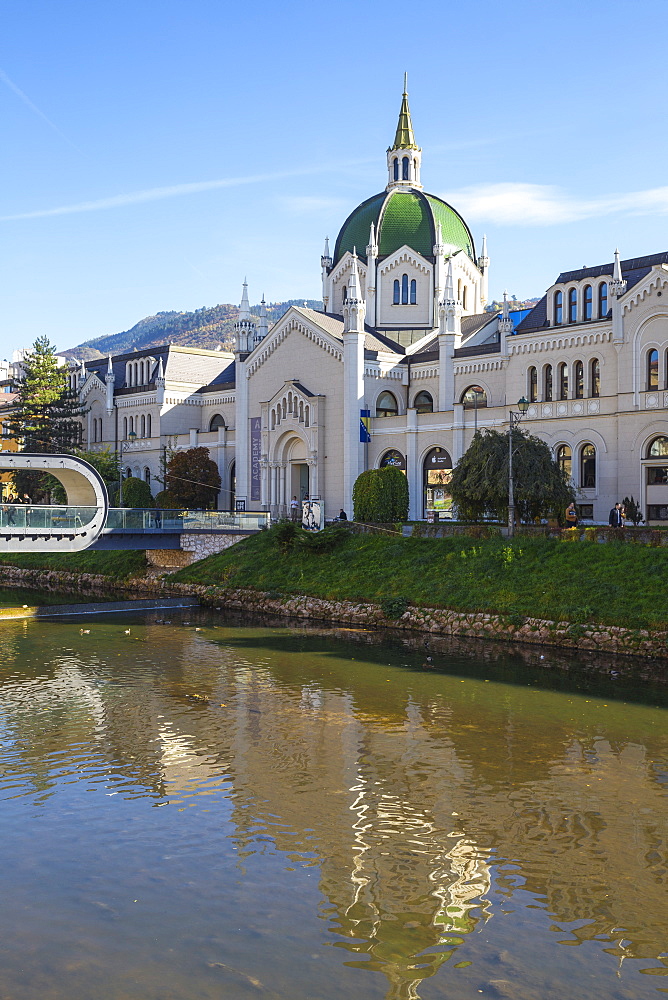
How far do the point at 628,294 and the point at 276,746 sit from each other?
130 feet

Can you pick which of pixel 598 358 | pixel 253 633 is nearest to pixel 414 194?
pixel 598 358

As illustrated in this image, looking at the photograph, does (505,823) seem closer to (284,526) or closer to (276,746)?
(276,746)

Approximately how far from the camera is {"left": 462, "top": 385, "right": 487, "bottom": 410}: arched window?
201 ft

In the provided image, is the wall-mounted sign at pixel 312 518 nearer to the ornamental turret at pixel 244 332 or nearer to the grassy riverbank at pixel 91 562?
the grassy riverbank at pixel 91 562

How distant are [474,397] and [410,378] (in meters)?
6.52

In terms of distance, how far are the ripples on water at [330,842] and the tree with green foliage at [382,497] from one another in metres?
27.0

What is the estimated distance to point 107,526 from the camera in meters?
45.2

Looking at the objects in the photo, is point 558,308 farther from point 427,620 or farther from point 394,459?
point 427,620

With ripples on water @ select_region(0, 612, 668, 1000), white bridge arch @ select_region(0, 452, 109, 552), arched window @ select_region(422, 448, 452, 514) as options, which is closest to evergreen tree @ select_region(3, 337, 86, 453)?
arched window @ select_region(422, 448, 452, 514)

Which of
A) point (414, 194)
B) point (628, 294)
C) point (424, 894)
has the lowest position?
point (424, 894)

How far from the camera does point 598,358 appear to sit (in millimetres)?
52906

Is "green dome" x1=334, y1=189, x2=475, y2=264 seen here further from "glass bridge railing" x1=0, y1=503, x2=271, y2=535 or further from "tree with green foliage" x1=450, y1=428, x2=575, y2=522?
"tree with green foliage" x1=450, y1=428, x2=575, y2=522

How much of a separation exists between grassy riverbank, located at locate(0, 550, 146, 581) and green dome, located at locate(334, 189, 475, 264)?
99.7ft

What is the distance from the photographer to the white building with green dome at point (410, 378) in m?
51.2
